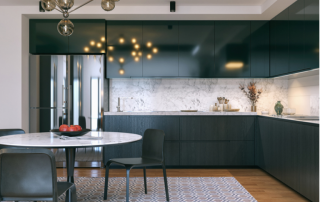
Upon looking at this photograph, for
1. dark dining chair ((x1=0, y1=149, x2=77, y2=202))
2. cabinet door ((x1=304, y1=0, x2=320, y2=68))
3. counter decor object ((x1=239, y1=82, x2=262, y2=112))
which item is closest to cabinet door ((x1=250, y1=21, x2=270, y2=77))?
counter decor object ((x1=239, y1=82, x2=262, y2=112))

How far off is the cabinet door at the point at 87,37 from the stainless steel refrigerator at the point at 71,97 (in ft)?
0.52

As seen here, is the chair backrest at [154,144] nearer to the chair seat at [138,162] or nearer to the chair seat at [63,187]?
the chair seat at [138,162]

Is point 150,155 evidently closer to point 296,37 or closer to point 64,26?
point 64,26

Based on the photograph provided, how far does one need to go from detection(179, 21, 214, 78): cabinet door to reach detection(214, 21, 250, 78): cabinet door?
4.5 inches

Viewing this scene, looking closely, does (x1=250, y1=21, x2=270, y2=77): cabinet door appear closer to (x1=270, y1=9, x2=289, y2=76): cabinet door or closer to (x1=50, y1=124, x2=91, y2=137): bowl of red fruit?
(x1=270, y1=9, x2=289, y2=76): cabinet door

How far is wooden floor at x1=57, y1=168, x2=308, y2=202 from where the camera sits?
9.74ft

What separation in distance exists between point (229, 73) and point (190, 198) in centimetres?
227

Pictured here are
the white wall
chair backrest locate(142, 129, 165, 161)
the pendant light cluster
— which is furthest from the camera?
the white wall

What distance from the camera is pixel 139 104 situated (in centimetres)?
475

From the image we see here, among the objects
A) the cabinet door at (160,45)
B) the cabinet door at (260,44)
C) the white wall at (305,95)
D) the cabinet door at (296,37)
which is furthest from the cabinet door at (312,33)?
the cabinet door at (160,45)

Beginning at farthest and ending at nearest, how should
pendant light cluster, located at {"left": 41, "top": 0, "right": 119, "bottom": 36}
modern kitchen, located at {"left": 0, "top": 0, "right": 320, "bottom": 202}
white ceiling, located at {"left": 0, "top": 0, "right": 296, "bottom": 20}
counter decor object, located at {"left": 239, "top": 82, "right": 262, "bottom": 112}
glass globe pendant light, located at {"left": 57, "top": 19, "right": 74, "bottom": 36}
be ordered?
counter decor object, located at {"left": 239, "top": 82, "right": 262, "bottom": 112} → white ceiling, located at {"left": 0, "top": 0, "right": 296, "bottom": 20} → modern kitchen, located at {"left": 0, "top": 0, "right": 320, "bottom": 202} → glass globe pendant light, located at {"left": 57, "top": 19, "right": 74, "bottom": 36} → pendant light cluster, located at {"left": 41, "top": 0, "right": 119, "bottom": 36}

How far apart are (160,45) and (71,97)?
1.62 metres

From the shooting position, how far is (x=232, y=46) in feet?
14.4

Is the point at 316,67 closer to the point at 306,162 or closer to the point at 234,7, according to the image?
the point at 306,162
